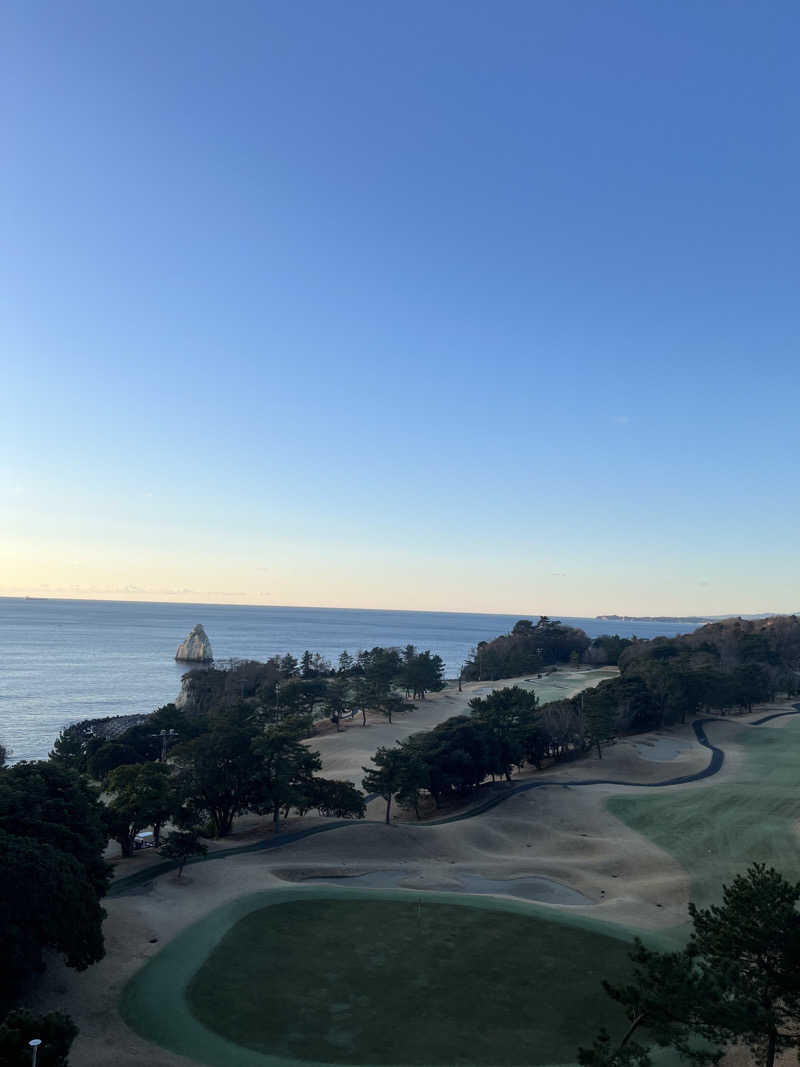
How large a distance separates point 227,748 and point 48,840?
932 inches

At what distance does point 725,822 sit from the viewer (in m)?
50.7

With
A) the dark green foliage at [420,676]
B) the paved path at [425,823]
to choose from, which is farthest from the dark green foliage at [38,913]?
the dark green foliage at [420,676]

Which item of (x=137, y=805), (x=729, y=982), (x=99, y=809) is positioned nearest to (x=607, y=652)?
(x=137, y=805)

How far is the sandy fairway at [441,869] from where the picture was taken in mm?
25500

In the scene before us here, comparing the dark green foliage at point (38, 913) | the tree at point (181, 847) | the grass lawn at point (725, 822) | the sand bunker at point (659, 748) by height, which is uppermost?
the dark green foliage at point (38, 913)

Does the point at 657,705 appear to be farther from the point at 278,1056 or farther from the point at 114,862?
the point at 278,1056

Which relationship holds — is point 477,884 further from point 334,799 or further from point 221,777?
point 221,777

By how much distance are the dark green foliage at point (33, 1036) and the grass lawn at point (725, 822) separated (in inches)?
1341

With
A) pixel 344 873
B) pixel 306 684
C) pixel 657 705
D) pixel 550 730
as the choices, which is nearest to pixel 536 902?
pixel 344 873

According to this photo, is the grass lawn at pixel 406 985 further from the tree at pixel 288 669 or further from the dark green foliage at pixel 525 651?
the dark green foliage at pixel 525 651

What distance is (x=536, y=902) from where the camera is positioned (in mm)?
37094

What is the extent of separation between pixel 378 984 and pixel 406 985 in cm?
116

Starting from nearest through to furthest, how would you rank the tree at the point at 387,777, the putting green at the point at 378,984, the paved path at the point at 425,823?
1. the putting green at the point at 378,984
2. the paved path at the point at 425,823
3. the tree at the point at 387,777

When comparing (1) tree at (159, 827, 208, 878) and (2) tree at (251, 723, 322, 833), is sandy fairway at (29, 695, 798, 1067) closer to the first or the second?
(1) tree at (159, 827, 208, 878)
